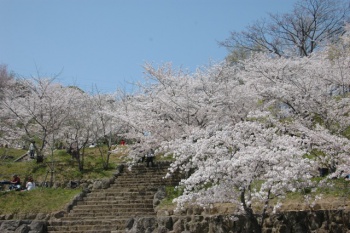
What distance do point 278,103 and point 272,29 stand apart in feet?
34.5

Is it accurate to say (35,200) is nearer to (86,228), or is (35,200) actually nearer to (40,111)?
(86,228)

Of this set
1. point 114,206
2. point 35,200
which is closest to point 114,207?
point 114,206

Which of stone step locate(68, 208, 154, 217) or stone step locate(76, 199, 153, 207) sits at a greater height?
stone step locate(76, 199, 153, 207)

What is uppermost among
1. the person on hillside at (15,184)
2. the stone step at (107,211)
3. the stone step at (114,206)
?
the person on hillside at (15,184)

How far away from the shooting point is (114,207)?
1505 centimetres

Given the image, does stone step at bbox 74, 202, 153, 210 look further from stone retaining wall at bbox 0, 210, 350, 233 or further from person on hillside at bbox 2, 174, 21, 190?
person on hillside at bbox 2, 174, 21, 190

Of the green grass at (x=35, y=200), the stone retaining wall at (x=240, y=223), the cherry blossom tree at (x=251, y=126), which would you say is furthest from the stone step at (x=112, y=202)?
the stone retaining wall at (x=240, y=223)

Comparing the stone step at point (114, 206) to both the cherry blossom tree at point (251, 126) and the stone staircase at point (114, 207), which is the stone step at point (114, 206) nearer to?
the stone staircase at point (114, 207)

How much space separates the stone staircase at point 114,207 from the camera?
45.1 ft

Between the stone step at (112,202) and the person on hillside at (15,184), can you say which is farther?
the person on hillside at (15,184)

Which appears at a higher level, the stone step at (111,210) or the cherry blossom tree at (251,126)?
the cherry blossom tree at (251,126)

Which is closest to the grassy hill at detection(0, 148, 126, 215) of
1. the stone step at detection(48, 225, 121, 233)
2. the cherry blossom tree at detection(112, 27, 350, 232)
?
the stone step at detection(48, 225, 121, 233)

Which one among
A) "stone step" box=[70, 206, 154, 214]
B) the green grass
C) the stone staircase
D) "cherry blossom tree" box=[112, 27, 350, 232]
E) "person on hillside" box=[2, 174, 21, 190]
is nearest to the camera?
"cherry blossom tree" box=[112, 27, 350, 232]

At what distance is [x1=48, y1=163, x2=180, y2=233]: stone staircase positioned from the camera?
13.7m
